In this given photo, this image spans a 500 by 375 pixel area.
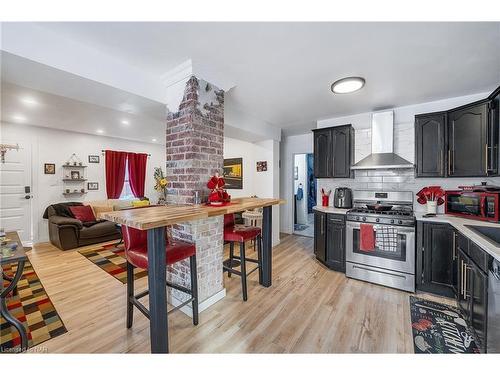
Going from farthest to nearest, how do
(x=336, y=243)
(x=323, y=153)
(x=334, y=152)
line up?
1. (x=323, y=153)
2. (x=334, y=152)
3. (x=336, y=243)

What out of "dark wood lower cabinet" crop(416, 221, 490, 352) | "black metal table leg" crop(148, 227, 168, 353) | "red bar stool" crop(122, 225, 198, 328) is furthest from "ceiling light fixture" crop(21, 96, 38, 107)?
"dark wood lower cabinet" crop(416, 221, 490, 352)

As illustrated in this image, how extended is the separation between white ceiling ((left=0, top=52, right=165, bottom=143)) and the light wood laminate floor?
7.17 ft

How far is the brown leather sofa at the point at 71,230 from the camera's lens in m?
3.96

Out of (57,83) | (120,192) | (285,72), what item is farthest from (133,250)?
(120,192)

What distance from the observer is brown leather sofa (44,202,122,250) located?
3960 millimetres

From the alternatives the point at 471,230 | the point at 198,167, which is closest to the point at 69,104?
the point at 198,167

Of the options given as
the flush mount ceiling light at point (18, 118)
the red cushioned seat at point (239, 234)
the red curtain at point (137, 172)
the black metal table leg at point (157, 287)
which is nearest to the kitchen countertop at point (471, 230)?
the red cushioned seat at point (239, 234)

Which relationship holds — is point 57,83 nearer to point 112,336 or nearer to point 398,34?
point 112,336

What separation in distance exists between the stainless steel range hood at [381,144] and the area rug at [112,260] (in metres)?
3.75

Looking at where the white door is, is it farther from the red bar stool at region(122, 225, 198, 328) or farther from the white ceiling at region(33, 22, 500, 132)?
the red bar stool at region(122, 225, 198, 328)

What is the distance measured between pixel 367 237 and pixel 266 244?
Answer: 1347mm

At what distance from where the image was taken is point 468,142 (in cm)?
241

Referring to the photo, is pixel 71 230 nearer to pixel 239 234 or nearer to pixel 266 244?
pixel 239 234

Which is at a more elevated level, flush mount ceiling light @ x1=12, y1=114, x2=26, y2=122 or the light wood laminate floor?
flush mount ceiling light @ x1=12, y1=114, x2=26, y2=122
